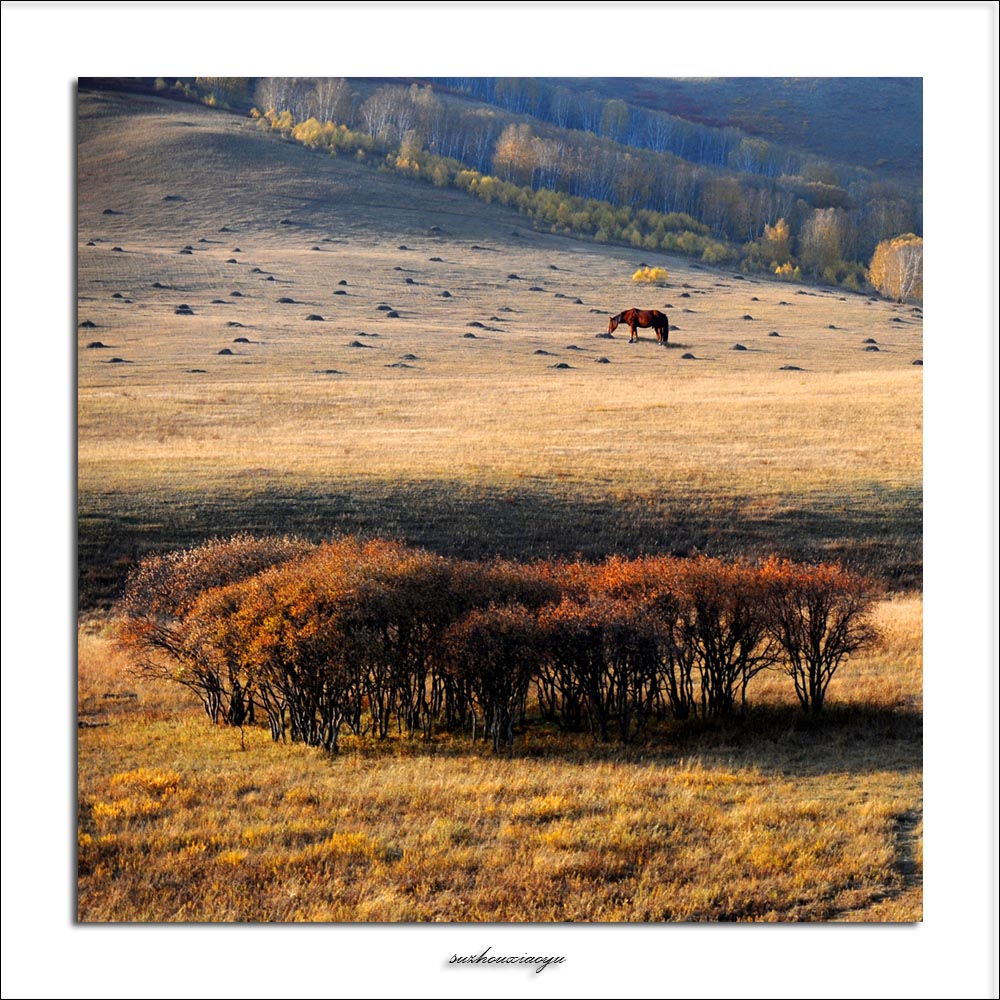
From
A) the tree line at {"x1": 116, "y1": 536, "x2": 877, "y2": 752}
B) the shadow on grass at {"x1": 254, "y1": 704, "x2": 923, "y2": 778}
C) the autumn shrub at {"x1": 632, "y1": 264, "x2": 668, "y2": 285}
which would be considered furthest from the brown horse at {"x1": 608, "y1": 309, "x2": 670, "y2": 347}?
the shadow on grass at {"x1": 254, "y1": 704, "x2": 923, "y2": 778}

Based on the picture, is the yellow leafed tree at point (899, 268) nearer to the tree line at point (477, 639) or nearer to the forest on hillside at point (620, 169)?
the forest on hillside at point (620, 169)

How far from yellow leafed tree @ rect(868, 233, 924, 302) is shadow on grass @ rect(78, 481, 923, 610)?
81.2 inches

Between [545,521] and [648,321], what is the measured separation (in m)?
2.74

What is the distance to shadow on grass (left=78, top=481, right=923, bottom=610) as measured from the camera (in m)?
11.0

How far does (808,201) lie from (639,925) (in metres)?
8.24

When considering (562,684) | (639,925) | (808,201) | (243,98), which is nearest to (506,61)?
(243,98)

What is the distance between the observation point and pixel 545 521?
12.7 metres

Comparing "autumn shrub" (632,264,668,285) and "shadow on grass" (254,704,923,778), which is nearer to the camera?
"shadow on grass" (254,704,923,778)

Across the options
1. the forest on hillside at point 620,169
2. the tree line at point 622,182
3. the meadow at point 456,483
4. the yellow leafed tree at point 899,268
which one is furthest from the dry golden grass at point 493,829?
the tree line at point 622,182

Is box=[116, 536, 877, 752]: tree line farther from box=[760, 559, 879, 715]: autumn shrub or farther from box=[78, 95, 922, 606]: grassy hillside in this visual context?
box=[78, 95, 922, 606]: grassy hillside

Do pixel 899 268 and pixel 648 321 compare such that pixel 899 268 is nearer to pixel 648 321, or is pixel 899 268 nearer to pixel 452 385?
pixel 648 321

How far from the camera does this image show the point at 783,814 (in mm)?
8164

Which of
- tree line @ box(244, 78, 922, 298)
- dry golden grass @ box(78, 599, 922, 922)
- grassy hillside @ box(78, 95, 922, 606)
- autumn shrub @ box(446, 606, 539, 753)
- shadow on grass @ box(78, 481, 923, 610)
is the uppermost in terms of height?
tree line @ box(244, 78, 922, 298)

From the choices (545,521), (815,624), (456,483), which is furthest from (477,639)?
(456,483)
